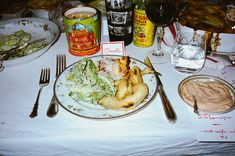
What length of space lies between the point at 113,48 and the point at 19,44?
0.41 m

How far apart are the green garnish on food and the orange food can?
0.21 metres

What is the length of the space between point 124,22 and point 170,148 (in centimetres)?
52

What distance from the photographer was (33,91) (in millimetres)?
797

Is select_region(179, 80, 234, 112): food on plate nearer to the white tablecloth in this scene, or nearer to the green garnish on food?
the white tablecloth

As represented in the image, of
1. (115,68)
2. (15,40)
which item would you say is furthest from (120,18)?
(15,40)

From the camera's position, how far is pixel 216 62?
0.88 metres

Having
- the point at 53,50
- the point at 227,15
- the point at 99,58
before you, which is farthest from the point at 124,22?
A: the point at 227,15

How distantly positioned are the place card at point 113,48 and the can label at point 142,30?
4.0 inches

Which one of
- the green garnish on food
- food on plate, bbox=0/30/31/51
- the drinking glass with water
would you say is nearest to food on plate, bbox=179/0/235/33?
the drinking glass with water

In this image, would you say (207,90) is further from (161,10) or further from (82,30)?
(82,30)

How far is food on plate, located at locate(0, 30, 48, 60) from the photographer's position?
96cm

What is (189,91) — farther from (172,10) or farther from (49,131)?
(49,131)

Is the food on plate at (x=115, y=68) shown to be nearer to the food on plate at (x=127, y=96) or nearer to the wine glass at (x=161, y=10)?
the food on plate at (x=127, y=96)

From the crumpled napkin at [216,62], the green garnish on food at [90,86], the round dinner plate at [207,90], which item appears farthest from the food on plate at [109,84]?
the crumpled napkin at [216,62]
